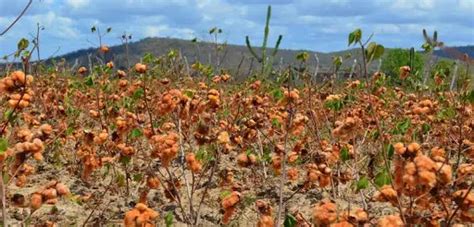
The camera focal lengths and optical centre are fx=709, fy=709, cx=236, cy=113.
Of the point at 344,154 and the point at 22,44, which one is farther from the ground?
the point at 22,44

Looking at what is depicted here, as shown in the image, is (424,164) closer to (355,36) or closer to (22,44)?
(355,36)

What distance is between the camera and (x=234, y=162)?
286 inches

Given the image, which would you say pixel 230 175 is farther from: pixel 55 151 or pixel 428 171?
pixel 428 171

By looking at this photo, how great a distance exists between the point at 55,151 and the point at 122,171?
0.86m

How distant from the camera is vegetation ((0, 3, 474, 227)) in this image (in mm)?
2578

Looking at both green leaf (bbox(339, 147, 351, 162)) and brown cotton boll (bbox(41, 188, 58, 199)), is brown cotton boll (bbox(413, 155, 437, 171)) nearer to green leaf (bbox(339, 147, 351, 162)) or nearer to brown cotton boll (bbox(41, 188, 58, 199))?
brown cotton boll (bbox(41, 188, 58, 199))

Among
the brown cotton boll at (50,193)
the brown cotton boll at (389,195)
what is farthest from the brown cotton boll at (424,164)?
the brown cotton boll at (50,193)

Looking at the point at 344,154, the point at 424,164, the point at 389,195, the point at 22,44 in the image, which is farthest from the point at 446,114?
the point at 424,164

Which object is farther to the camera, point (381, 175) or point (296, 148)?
point (296, 148)

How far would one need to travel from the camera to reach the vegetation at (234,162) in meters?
2.58

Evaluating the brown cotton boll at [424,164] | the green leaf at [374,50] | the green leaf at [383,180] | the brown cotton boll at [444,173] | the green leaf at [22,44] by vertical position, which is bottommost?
the green leaf at [383,180]

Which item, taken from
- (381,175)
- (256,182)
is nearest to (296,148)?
(256,182)

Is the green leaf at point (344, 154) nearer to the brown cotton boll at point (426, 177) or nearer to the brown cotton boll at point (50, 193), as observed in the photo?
the brown cotton boll at point (50, 193)

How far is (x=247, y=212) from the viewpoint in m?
5.17
